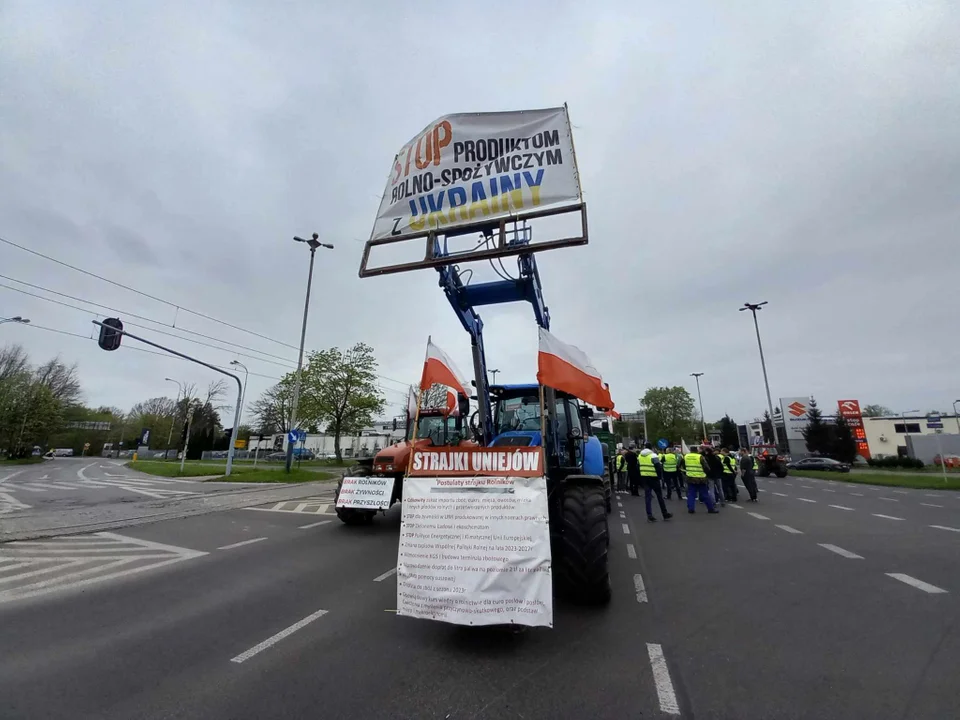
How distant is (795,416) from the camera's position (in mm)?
55781

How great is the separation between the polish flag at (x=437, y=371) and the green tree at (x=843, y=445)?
51.5m

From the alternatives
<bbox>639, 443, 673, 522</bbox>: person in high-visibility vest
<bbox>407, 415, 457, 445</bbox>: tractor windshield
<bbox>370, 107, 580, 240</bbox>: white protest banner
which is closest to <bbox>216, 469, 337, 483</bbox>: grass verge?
<bbox>407, 415, 457, 445</bbox>: tractor windshield

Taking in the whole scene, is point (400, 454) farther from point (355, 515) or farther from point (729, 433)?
point (729, 433)

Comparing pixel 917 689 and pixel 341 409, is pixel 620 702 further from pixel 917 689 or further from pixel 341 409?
pixel 341 409

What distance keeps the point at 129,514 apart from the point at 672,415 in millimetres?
92249

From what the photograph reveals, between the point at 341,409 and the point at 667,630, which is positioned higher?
the point at 341,409

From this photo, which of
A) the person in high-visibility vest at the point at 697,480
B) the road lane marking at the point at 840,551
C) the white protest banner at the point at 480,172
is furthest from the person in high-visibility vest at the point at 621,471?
the white protest banner at the point at 480,172

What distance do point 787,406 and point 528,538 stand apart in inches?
2598

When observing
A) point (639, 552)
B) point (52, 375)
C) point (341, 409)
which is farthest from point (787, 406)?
point (52, 375)

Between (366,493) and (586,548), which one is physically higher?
(366,493)

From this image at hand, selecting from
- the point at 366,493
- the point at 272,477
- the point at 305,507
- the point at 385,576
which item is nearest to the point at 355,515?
the point at 366,493

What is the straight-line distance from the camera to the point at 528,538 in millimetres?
3773

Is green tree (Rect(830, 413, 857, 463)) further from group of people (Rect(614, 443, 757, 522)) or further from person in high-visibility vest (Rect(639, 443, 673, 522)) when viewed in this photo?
person in high-visibility vest (Rect(639, 443, 673, 522))

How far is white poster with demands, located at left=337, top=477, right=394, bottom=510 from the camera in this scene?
8.39m
